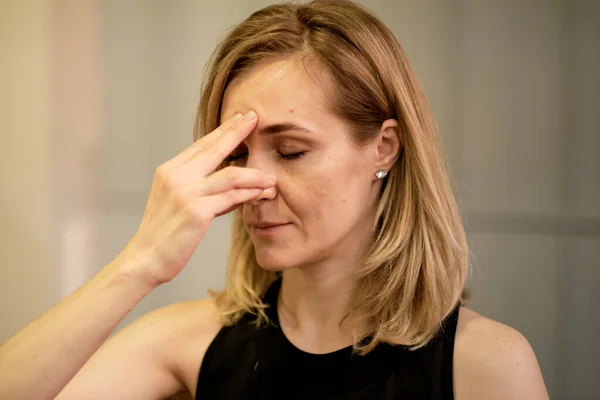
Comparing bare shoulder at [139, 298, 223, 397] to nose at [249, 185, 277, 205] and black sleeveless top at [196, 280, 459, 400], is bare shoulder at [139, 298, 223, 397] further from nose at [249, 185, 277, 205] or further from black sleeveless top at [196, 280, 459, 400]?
nose at [249, 185, 277, 205]

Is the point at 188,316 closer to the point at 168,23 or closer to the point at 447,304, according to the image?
the point at 447,304

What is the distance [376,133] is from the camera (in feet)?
3.50

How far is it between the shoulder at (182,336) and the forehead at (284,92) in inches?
15.7

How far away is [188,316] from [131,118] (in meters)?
0.53

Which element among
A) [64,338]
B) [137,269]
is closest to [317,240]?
[137,269]

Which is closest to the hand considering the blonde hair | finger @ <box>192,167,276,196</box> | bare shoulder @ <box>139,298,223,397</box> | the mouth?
finger @ <box>192,167,276,196</box>

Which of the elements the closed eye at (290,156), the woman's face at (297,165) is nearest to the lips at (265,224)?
the woman's face at (297,165)

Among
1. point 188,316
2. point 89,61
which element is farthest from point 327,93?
point 89,61

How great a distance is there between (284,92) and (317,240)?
23 cm

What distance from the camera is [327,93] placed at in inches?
40.1

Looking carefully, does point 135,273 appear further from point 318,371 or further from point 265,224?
point 318,371

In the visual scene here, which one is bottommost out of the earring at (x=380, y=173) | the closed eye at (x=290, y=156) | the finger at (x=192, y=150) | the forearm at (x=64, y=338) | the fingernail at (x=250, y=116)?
the forearm at (x=64, y=338)

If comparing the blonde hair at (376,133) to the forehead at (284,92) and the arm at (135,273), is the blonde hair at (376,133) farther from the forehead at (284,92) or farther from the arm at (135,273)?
the arm at (135,273)

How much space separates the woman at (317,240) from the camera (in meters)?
0.93
